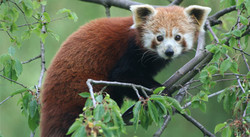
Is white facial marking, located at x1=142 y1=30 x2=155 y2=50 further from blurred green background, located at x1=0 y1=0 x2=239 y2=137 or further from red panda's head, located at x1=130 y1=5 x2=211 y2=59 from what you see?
blurred green background, located at x1=0 y1=0 x2=239 y2=137

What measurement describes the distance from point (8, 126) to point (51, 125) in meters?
4.80

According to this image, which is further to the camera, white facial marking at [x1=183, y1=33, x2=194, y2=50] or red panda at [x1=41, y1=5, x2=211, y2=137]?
white facial marking at [x1=183, y1=33, x2=194, y2=50]

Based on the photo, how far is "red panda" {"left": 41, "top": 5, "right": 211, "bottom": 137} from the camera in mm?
3650

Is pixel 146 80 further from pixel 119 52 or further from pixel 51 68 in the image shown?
pixel 51 68

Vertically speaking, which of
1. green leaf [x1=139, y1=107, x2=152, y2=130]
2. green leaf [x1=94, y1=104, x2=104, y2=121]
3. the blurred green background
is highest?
green leaf [x1=94, y1=104, x2=104, y2=121]

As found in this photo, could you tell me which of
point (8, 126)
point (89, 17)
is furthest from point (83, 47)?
point (8, 126)

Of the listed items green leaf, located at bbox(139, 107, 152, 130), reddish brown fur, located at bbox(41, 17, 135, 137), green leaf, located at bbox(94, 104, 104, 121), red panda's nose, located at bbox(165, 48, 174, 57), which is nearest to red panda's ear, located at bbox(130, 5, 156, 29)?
reddish brown fur, located at bbox(41, 17, 135, 137)

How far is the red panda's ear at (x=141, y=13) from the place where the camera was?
3.88 m

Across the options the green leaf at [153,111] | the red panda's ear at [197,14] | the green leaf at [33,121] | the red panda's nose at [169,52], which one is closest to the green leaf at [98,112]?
the green leaf at [153,111]

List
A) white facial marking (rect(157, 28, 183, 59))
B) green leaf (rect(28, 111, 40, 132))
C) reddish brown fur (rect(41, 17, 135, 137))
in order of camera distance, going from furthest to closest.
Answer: white facial marking (rect(157, 28, 183, 59))
reddish brown fur (rect(41, 17, 135, 137))
green leaf (rect(28, 111, 40, 132))

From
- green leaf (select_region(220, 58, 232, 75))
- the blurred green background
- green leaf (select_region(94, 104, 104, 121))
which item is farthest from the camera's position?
the blurred green background

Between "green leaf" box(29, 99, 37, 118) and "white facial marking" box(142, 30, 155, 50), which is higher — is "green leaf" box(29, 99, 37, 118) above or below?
below

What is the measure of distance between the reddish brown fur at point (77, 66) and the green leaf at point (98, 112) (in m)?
1.48

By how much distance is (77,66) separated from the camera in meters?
3.82
